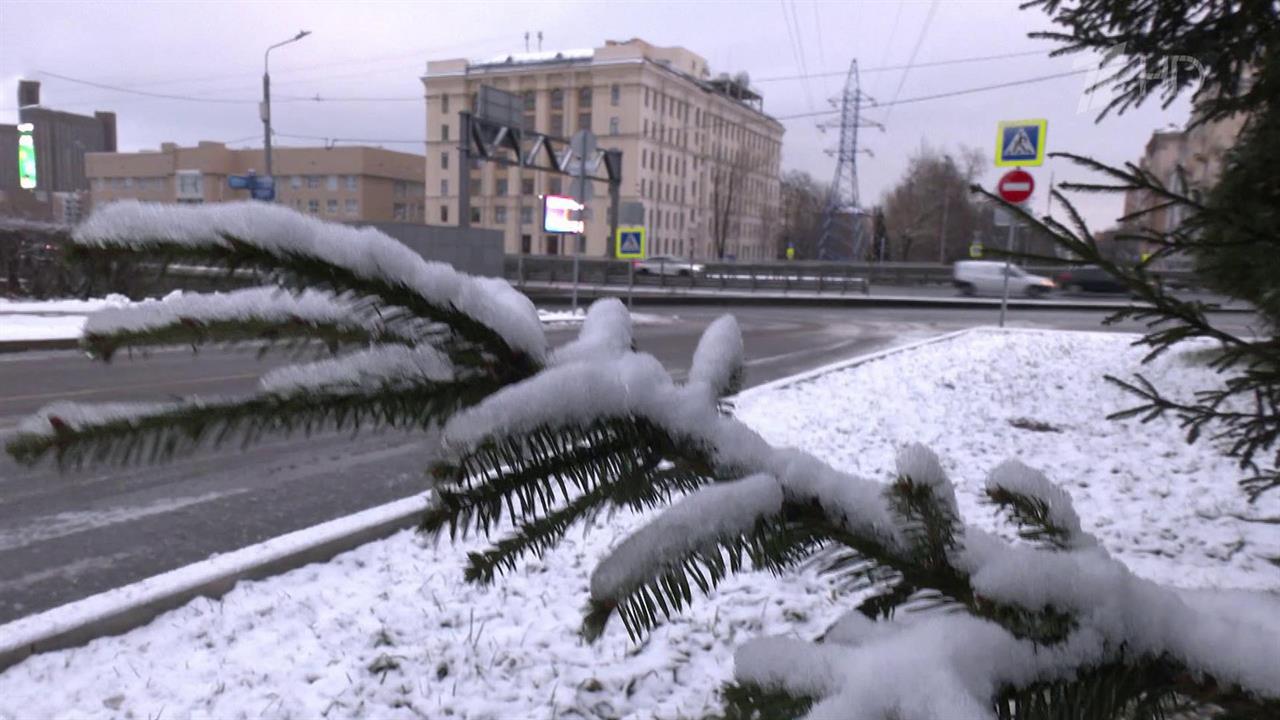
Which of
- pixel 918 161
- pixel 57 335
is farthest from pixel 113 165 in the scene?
pixel 918 161

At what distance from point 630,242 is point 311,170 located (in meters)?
40.2

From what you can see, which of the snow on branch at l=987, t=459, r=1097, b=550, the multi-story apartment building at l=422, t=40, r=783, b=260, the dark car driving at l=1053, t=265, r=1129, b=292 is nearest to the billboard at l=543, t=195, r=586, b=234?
the snow on branch at l=987, t=459, r=1097, b=550

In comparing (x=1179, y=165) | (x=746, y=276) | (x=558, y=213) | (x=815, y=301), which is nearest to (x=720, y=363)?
(x=1179, y=165)

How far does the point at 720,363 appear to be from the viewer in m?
0.96

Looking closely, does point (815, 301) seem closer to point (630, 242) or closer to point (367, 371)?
point (630, 242)

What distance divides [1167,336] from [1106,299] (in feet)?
109

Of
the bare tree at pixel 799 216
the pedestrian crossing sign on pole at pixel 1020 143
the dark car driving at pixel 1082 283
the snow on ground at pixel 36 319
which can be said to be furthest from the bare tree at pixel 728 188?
the snow on ground at pixel 36 319

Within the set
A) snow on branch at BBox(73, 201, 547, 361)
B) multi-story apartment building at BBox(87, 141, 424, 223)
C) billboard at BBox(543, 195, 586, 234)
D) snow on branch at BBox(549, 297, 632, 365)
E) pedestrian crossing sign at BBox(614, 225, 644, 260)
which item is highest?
multi-story apartment building at BBox(87, 141, 424, 223)

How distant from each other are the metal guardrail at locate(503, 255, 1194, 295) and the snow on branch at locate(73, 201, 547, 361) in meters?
29.4

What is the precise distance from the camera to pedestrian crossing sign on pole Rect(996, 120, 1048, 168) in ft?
39.4

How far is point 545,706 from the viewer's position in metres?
2.70

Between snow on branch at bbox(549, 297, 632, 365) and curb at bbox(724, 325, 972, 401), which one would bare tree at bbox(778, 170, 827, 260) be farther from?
snow on branch at bbox(549, 297, 632, 365)

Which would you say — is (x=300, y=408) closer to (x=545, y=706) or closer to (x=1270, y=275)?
(x=545, y=706)

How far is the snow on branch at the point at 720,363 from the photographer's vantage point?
3.01 feet
